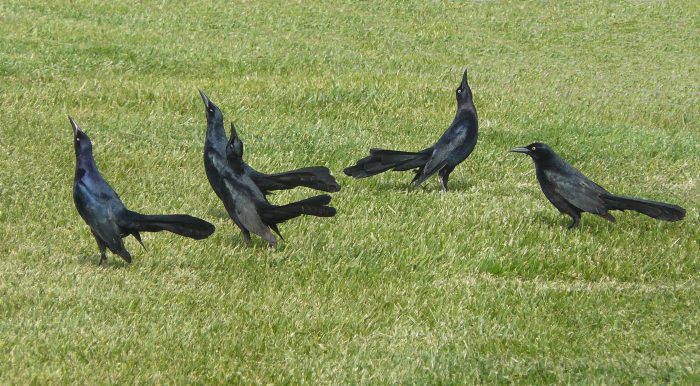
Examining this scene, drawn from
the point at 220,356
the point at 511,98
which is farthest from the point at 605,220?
the point at 511,98

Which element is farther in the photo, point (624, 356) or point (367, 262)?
point (367, 262)

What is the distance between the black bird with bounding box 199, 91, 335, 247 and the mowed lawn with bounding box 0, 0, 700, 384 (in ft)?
1.09

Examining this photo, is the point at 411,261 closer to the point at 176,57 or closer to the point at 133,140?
the point at 133,140

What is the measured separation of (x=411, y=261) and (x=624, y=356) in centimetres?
224

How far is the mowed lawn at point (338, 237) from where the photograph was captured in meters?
6.80

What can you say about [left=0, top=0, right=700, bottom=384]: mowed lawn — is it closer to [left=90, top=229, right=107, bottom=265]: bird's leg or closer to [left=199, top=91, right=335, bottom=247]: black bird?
[left=90, top=229, right=107, bottom=265]: bird's leg

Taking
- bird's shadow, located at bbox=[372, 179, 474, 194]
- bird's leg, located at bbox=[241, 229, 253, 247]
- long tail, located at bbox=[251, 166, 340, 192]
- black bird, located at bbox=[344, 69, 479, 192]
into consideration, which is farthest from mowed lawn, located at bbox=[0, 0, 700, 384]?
long tail, located at bbox=[251, 166, 340, 192]

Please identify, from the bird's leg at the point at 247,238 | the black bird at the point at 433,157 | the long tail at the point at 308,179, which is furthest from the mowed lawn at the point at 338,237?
the long tail at the point at 308,179

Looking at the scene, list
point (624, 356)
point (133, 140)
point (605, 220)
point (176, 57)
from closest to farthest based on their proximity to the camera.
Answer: point (624, 356) → point (605, 220) → point (133, 140) → point (176, 57)

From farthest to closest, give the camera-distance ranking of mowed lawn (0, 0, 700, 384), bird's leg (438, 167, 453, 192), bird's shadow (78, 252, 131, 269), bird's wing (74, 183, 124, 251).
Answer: bird's leg (438, 167, 453, 192) < bird's shadow (78, 252, 131, 269) < bird's wing (74, 183, 124, 251) < mowed lawn (0, 0, 700, 384)

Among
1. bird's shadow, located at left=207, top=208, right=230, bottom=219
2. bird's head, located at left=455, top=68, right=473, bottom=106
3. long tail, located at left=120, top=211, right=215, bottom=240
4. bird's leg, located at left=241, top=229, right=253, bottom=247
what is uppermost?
bird's head, located at left=455, top=68, right=473, bottom=106

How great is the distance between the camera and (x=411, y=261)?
8.73 metres

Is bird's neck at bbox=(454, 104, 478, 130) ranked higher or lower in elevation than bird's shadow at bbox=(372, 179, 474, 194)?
higher

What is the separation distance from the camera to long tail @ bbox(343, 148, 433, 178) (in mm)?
10688
